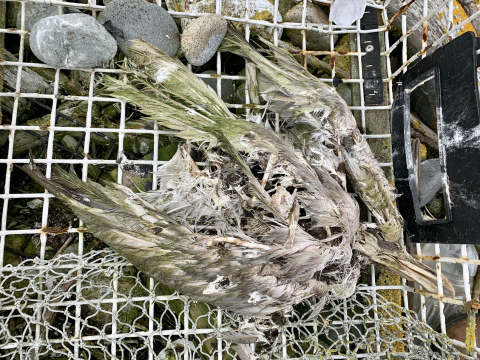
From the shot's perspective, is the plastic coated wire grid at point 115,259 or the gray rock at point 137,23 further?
the gray rock at point 137,23

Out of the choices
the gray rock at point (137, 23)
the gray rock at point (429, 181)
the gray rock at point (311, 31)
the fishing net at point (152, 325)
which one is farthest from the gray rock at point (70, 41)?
the gray rock at point (429, 181)

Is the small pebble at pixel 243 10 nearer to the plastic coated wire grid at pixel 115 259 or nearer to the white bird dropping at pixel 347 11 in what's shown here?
the plastic coated wire grid at pixel 115 259

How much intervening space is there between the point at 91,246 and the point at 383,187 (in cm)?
147

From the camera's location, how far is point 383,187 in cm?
159

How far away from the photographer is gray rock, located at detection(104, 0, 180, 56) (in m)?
A: 1.67

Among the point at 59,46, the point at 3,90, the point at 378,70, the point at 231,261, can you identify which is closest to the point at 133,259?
the point at 231,261

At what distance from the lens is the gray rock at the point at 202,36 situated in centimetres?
169

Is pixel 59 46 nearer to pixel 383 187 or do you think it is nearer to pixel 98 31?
pixel 98 31

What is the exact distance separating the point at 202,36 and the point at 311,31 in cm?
76

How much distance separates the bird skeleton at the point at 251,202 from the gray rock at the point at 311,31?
0.52 m

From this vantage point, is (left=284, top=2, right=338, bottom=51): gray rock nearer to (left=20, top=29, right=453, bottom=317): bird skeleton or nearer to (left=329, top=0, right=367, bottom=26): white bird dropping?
(left=329, top=0, right=367, bottom=26): white bird dropping

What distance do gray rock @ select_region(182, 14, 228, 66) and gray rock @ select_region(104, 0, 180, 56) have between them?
0.32ft

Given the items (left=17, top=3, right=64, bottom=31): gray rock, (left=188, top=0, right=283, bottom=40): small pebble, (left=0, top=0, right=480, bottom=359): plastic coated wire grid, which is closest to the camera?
(left=0, top=0, right=480, bottom=359): plastic coated wire grid

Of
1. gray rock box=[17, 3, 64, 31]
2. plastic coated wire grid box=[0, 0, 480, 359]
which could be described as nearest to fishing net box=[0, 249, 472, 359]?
plastic coated wire grid box=[0, 0, 480, 359]
